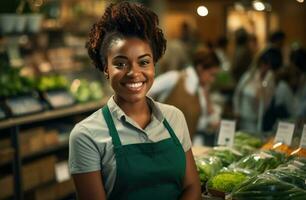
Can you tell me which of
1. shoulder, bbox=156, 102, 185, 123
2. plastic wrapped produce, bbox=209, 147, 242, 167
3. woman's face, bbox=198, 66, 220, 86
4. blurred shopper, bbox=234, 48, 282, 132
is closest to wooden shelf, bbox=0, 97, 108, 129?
woman's face, bbox=198, 66, 220, 86

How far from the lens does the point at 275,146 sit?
290cm

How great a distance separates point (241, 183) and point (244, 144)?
90 cm

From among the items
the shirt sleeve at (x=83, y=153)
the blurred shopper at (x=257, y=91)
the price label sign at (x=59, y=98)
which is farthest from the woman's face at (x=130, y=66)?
the blurred shopper at (x=257, y=91)

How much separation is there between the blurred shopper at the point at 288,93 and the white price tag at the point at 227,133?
6.77 ft

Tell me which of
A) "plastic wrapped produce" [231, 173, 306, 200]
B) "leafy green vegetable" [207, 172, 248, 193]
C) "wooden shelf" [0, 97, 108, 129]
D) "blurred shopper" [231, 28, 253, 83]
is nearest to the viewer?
"plastic wrapped produce" [231, 173, 306, 200]

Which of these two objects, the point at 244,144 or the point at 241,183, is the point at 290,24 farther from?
the point at 241,183

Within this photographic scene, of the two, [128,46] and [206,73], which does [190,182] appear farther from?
[206,73]

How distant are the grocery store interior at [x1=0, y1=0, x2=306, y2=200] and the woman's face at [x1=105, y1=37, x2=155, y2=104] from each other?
641 millimetres

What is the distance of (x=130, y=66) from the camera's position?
2.02 meters

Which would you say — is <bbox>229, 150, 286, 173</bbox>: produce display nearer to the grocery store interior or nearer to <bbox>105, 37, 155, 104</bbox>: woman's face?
the grocery store interior

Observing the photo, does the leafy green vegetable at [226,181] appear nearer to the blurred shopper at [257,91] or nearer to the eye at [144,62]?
the eye at [144,62]

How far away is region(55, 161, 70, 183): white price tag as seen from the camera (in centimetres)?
527

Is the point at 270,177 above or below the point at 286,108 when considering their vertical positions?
above

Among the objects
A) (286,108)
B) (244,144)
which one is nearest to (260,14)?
(286,108)
